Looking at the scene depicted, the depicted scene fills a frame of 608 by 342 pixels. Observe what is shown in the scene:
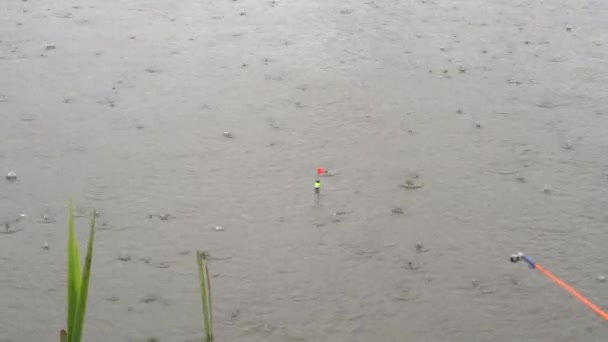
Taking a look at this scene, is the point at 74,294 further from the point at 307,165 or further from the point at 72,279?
the point at 307,165

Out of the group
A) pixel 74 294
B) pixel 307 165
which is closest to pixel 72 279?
pixel 74 294

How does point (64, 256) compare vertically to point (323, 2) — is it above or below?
below

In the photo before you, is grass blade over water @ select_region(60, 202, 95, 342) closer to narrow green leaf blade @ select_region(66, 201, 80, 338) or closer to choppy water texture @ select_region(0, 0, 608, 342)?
narrow green leaf blade @ select_region(66, 201, 80, 338)

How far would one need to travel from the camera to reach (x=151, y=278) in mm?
4676

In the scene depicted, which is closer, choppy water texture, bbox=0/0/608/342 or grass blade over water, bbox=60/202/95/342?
grass blade over water, bbox=60/202/95/342

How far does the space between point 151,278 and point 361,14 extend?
16.1 ft

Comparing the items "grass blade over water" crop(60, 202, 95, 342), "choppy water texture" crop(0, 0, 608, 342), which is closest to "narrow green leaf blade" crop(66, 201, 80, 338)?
"grass blade over water" crop(60, 202, 95, 342)

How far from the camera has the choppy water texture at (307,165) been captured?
14.8ft

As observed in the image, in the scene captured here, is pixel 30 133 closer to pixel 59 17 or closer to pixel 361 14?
pixel 59 17

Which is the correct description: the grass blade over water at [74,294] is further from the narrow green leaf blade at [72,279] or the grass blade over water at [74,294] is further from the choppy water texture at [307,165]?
the choppy water texture at [307,165]

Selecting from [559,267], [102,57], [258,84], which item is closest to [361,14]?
[258,84]

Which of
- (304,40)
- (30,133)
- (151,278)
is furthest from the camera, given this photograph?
(304,40)

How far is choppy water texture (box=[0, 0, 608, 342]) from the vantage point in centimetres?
451

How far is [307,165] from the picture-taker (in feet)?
19.5
